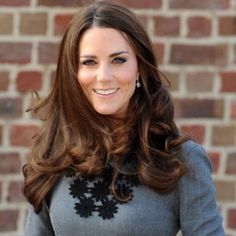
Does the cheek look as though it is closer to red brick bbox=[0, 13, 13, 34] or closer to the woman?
the woman

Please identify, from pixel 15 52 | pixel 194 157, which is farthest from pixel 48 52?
pixel 194 157

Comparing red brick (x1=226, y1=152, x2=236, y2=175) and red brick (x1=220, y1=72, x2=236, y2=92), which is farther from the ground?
red brick (x1=220, y1=72, x2=236, y2=92)

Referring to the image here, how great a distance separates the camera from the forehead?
2217 mm

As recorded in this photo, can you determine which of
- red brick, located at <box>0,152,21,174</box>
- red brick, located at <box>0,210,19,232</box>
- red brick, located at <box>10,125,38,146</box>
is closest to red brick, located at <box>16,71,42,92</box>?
red brick, located at <box>10,125,38,146</box>

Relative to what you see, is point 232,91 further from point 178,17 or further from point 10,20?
point 10,20

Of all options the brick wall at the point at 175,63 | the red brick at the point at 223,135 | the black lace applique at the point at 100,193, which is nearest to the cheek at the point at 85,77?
the black lace applique at the point at 100,193

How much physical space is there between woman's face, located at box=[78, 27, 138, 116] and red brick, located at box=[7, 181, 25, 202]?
3.31 feet

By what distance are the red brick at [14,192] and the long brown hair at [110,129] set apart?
0.77 meters

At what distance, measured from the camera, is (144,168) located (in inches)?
87.4

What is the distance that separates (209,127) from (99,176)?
0.97 metres

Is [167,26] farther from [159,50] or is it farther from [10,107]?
[10,107]

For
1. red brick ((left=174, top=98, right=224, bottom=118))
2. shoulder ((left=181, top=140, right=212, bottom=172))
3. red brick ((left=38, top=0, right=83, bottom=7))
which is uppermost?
red brick ((left=38, top=0, right=83, bottom=7))

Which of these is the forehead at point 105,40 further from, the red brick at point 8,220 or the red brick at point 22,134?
the red brick at point 8,220

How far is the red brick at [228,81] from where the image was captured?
3119mm
